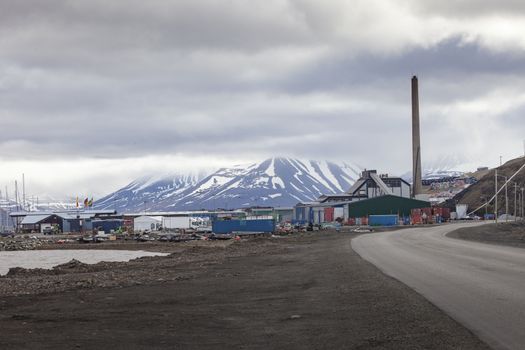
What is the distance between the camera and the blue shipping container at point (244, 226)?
115938 millimetres

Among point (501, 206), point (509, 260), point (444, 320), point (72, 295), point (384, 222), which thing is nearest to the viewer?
point (444, 320)

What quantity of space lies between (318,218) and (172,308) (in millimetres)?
165958

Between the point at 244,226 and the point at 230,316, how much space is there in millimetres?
103426

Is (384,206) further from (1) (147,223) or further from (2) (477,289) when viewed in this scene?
(2) (477,289)

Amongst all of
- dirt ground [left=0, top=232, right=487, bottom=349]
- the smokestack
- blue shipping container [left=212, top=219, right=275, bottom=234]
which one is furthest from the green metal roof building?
dirt ground [left=0, top=232, right=487, bottom=349]

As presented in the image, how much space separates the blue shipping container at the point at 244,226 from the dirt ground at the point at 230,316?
299ft

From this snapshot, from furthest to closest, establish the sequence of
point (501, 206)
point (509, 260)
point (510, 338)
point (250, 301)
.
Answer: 1. point (501, 206)
2. point (509, 260)
3. point (250, 301)
4. point (510, 338)

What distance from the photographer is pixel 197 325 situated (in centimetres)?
1377

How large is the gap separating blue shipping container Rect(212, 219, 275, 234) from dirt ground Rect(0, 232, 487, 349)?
3582 inches

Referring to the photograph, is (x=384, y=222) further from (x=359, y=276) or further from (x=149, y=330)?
(x=149, y=330)

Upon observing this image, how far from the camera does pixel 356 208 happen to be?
523 feet

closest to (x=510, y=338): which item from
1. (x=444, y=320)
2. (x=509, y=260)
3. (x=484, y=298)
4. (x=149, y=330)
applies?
(x=444, y=320)

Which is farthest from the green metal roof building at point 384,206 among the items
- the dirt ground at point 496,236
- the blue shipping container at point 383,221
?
the dirt ground at point 496,236

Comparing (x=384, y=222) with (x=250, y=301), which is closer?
(x=250, y=301)
